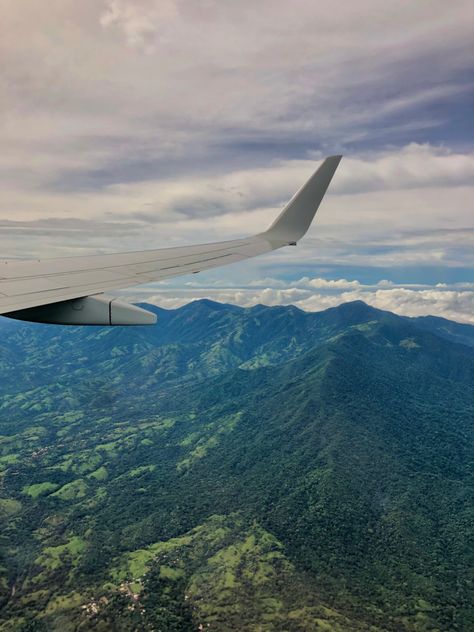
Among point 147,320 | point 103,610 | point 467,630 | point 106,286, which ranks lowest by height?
point 467,630

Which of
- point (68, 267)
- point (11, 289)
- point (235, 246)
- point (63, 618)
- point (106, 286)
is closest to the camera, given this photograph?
point (11, 289)

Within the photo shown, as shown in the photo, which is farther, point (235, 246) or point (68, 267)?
point (235, 246)

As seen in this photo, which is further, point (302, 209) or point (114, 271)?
point (302, 209)

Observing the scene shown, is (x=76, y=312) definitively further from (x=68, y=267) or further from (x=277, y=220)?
(x=277, y=220)

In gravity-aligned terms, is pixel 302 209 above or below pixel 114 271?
above

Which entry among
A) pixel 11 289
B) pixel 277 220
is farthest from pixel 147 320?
pixel 277 220

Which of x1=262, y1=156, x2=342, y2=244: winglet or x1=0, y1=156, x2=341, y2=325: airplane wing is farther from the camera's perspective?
x1=262, y1=156, x2=342, y2=244: winglet

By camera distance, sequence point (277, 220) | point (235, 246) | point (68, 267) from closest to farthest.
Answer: point (68, 267)
point (277, 220)
point (235, 246)
